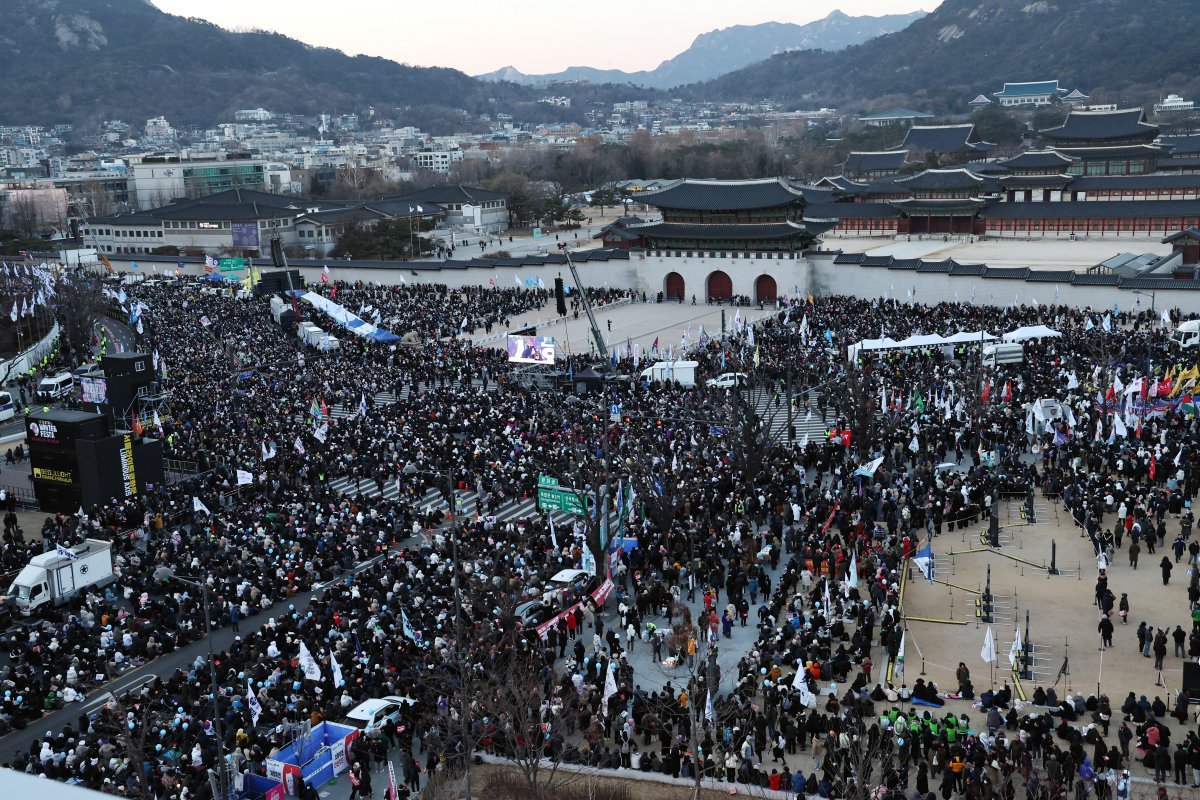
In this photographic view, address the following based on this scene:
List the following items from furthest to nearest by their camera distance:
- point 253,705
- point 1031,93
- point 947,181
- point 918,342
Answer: point 1031,93 < point 947,181 < point 918,342 < point 253,705

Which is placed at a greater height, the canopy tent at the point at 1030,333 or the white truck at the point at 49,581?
the canopy tent at the point at 1030,333

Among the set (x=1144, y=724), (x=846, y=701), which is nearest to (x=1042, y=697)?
(x=1144, y=724)

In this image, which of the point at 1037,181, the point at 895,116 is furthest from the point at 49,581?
the point at 895,116

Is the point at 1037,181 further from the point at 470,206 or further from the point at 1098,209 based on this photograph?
the point at 470,206

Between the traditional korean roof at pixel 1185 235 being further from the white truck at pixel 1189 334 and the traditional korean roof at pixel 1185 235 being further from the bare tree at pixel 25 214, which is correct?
the bare tree at pixel 25 214

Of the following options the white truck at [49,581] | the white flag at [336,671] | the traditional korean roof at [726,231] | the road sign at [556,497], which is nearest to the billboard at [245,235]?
the traditional korean roof at [726,231]
